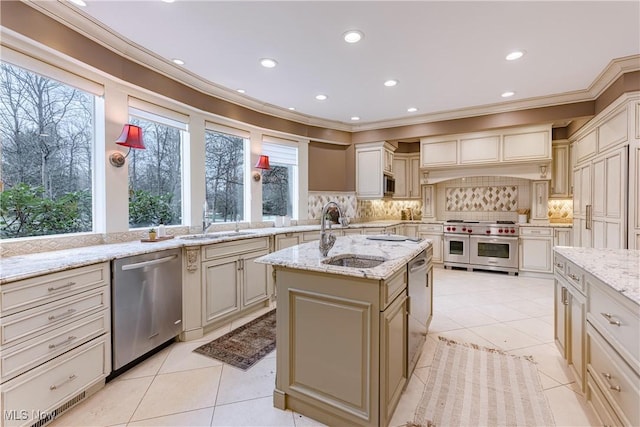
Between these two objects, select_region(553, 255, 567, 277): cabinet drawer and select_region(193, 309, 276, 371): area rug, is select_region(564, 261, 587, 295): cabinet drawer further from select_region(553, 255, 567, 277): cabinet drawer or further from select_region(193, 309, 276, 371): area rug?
select_region(193, 309, 276, 371): area rug

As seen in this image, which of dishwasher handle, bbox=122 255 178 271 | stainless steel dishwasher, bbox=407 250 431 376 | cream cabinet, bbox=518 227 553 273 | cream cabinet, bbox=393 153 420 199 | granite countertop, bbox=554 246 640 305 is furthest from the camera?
cream cabinet, bbox=393 153 420 199

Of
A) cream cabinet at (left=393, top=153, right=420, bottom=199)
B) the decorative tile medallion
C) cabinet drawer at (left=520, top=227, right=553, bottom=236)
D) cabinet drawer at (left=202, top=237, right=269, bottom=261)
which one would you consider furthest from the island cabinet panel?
the decorative tile medallion

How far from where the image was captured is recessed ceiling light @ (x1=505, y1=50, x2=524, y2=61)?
2.76 m

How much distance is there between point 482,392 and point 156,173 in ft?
12.0

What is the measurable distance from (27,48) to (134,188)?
4.29ft

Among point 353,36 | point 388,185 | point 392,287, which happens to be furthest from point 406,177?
point 392,287

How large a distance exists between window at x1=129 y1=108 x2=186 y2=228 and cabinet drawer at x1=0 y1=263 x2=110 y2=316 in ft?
3.53

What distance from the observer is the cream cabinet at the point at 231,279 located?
2861 millimetres

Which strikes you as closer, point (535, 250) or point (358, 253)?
point (358, 253)

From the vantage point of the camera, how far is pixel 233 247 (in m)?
3.11

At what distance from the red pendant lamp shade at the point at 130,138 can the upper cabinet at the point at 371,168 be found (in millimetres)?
3816

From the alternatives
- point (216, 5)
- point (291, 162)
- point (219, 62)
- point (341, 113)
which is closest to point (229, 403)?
point (216, 5)

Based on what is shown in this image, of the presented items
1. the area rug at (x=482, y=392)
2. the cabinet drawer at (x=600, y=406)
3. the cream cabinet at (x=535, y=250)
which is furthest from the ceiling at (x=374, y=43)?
the area rug at (x=482, y=392)

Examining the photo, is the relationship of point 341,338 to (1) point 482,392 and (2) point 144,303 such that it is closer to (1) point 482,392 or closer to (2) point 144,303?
(1) point 482,392
